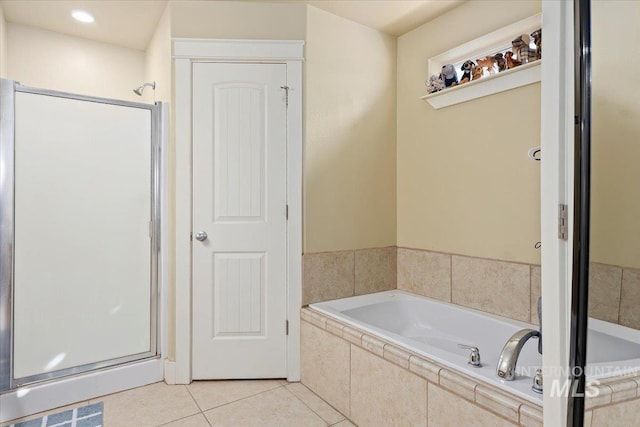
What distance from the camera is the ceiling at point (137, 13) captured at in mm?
2529

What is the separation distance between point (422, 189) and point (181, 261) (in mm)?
1691

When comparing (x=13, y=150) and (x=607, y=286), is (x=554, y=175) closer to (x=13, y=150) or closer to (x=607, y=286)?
(x=607, y=286)

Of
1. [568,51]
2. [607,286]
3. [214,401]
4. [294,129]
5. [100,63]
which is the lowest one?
[214,401]

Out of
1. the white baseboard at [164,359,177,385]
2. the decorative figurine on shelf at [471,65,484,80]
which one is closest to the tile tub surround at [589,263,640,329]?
the decorative figurine on shelf at [471,65,484,80]

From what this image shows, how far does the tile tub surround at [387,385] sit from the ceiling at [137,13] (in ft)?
6.46

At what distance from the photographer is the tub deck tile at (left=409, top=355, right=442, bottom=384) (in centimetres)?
160

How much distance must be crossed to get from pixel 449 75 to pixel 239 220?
163cm

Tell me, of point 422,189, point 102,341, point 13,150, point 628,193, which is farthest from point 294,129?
point 628,193

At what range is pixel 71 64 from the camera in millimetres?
3107

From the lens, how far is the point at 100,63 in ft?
10.5

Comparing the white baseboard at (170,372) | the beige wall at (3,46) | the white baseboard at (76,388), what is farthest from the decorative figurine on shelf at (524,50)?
the beige wall at (3,46)

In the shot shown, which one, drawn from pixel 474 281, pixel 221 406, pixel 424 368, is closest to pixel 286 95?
pixel 474 281

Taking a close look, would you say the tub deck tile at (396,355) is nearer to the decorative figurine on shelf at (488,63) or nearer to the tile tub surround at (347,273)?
the tile tub surround at (347,273)

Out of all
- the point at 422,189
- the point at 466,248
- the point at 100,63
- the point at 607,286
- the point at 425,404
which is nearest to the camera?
the point at 607,286
